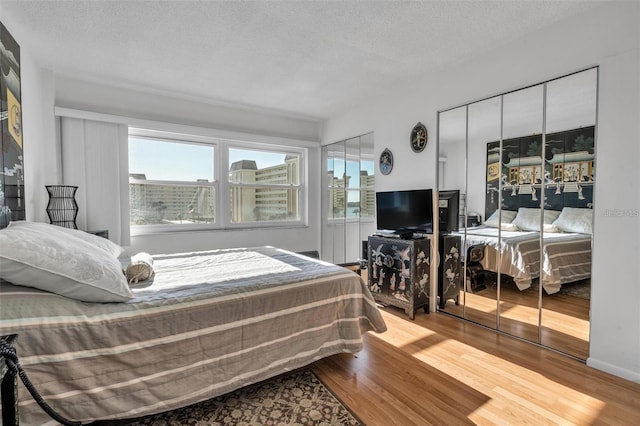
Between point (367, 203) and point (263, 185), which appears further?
point (263, 185)

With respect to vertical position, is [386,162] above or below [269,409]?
above

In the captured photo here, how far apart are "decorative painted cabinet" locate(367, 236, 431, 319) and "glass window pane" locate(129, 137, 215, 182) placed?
2596 millimetres

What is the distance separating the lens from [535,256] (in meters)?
2.50

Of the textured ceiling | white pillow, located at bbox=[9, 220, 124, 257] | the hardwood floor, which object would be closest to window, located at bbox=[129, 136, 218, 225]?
the textured ceiling

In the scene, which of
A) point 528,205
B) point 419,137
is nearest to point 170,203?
point 419,137

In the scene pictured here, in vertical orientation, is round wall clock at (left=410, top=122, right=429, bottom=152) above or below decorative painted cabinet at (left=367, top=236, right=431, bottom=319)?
above

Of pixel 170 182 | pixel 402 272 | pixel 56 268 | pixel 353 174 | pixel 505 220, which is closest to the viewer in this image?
pixel 56 268

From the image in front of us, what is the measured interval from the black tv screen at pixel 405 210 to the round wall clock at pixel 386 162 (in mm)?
396

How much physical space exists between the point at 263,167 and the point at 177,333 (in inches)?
138

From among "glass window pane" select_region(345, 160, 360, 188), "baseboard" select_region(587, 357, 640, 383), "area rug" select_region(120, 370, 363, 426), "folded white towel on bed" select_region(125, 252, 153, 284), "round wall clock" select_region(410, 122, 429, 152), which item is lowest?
"area rug" select_region(120, 370, 363, 426)

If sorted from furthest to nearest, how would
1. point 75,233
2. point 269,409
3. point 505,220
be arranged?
point 505,220 < point 75,233 < point 269,409

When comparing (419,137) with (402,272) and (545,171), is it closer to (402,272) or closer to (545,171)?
(545,171)

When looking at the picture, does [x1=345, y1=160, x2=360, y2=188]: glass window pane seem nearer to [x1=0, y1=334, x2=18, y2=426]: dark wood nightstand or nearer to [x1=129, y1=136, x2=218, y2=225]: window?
[x1=129, y1=136, x2=218, y2=225]: window

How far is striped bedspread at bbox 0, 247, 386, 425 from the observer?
1.29 m
